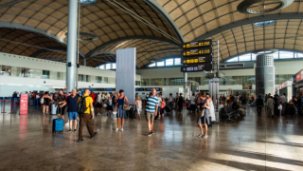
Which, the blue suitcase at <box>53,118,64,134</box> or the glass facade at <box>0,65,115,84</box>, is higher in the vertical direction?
the glass facade at <box>0,65,115,84</box>

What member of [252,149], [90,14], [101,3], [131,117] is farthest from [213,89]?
[90,14]

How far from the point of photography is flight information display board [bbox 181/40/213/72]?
1619 cm

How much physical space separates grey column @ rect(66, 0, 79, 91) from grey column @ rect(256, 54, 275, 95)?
25119 mm

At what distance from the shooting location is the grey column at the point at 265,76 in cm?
2980

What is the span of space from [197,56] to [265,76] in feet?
57.1

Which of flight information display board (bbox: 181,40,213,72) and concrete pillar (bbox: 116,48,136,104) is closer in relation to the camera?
concrete pillar (bbox: 116,48,136,104)

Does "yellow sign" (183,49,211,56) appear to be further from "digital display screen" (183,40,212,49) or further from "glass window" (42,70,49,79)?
"glass window" (42,70,49,79)

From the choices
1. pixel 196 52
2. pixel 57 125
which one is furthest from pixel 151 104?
pixel 196 52

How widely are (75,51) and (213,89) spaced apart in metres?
8.22

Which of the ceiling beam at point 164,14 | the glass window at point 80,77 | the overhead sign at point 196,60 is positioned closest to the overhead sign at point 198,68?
the overhead sign at point 196,60

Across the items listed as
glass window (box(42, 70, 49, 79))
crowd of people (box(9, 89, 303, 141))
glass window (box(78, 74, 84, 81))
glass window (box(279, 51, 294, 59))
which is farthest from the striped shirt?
glass window (box(279, 51, 294, 59))

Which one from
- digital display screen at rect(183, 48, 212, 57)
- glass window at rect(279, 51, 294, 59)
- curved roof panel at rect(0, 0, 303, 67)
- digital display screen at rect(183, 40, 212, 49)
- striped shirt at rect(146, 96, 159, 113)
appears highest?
curved roof panel at rect(0, 0, 303, 67)

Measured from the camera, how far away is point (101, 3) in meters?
30.2

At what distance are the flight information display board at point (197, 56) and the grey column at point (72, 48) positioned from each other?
320 inches
